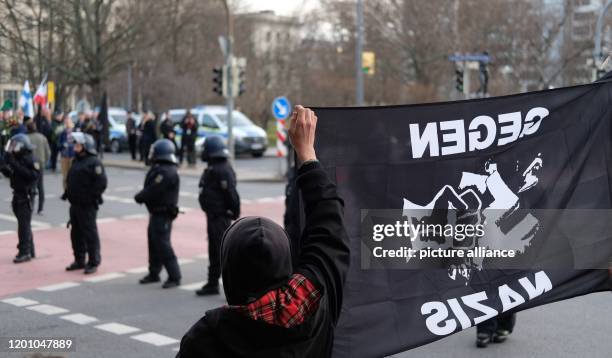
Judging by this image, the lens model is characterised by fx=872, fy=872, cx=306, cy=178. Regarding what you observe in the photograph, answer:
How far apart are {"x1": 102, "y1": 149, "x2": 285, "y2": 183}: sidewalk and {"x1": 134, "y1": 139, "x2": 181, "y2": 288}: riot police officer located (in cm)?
1421

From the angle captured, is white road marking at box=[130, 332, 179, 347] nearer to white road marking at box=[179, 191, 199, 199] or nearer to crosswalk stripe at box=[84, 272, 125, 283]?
crosswalk stripe at box=[84, 272, 125, 283]

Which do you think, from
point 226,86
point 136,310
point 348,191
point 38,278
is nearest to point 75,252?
point 38,278

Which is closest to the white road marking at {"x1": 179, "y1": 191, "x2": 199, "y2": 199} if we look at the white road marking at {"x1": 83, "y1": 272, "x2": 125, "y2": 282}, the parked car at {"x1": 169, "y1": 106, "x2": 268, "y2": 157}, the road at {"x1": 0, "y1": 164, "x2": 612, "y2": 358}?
the road at {"x1": 0, "y1": 164, "x2": 612, "y2": 358}

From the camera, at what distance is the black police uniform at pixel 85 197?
10891 mm

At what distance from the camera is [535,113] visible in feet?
15.6

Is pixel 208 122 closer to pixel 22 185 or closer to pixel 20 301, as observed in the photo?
pixel 22 185

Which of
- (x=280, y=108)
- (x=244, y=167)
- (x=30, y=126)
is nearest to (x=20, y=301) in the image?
(x=30, y=126)

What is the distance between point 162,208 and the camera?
10.2m

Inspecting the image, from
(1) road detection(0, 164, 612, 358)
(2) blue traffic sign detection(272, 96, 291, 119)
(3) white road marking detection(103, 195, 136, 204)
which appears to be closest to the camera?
(1) road detection(0, 164, 612, 358)

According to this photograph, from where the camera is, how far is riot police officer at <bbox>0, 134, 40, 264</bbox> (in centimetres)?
1145

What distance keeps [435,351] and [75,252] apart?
5.57 m

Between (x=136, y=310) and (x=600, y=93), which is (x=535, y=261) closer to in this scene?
(x=600, y=93)

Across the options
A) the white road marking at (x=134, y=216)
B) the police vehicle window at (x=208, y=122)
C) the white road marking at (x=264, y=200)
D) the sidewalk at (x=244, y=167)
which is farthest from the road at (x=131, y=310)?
the police vehicle window at (x=208, y=122)

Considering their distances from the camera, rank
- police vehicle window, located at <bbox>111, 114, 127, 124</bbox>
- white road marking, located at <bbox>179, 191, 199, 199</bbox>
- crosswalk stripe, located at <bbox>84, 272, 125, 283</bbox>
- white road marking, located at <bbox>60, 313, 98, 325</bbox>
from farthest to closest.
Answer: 1. police vehicle window, located at <bbox>111, 114, 127, 124</bbox>
2. white road marking, located at <bbox>179, 191, 199, 199</bbox>
3. crosswalk stripe, located at <bbox>84, 272, 125, 283</bbox>
4. white road marking, located at <bbox>60, 313, 98, 325</bbox>
